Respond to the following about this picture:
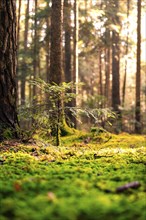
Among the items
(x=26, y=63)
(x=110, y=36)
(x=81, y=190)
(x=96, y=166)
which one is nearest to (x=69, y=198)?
(x=81, y=190)

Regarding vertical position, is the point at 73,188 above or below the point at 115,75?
below

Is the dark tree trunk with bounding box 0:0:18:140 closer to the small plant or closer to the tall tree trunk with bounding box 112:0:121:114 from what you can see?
the small plant

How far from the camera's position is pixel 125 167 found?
416 cm

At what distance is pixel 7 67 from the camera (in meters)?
6.70

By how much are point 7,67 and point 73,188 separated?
4.44 meters

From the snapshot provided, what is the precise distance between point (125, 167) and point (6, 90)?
11.6 ft

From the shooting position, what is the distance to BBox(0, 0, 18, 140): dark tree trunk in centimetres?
660

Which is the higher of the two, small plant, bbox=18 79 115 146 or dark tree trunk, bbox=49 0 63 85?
dark tree trunk, bbox=49 0 63 85

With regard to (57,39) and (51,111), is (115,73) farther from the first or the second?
(51,111)

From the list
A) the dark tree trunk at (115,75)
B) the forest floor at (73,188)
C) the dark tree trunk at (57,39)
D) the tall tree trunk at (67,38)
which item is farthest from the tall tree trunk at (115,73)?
the forest floor at (73,188)

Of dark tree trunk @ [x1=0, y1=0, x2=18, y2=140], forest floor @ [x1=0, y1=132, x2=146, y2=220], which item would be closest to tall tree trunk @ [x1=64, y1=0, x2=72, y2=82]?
dark tree trunk @ [x1=0, y1=0, x2=18, y2=140]

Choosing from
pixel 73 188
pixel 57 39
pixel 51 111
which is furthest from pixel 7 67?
pixel 73 188

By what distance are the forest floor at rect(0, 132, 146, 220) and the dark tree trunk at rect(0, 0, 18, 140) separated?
178 centimetres

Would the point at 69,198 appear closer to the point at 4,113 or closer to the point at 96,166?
the point at 96,166
